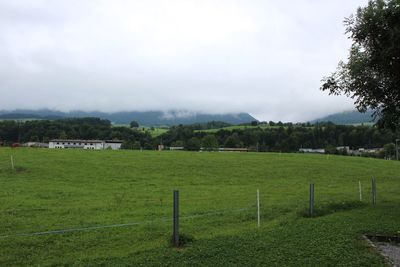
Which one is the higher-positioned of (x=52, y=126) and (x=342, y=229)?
(x=52, y=126)

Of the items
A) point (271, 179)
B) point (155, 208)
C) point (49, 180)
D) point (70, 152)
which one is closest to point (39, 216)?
point (155, 208)

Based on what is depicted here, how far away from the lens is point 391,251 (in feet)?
43.1

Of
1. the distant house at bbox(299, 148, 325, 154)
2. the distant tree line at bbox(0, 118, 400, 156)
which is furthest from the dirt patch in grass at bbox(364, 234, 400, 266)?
the distant tree line at bbox(0, 118, 400, 156)

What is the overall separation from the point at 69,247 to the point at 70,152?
48.1 m

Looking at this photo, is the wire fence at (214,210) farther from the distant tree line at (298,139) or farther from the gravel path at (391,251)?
the distant tree line at (298,139)

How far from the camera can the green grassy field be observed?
40.6 feet

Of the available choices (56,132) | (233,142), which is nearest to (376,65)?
(233,142)

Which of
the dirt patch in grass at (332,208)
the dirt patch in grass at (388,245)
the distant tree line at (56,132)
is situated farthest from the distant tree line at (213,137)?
the dirt patch in grass at (388,245)

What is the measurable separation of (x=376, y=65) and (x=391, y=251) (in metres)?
9.88

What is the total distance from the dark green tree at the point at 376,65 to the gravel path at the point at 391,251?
8174 mm

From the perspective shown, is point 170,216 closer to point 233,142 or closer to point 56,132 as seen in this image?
point 233,142

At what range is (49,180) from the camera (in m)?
39.0

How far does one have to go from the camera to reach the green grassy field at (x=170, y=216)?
12375 millimetres

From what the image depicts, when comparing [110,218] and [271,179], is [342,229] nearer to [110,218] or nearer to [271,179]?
[110,218]
